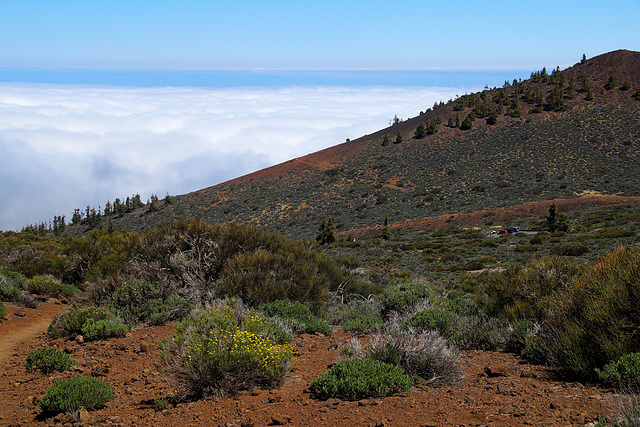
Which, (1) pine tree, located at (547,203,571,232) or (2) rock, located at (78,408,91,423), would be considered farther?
(1) pine tree, located at (547,203,571,232)

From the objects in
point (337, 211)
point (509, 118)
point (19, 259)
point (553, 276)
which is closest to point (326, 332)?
point (553, 276)

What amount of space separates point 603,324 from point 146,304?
7.29 m

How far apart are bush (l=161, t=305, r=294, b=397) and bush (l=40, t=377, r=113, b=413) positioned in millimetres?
700

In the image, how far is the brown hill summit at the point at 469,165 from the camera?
44.6 metres

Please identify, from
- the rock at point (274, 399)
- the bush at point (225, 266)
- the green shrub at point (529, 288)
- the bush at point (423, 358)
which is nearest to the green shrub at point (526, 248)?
the bush at point (225, 266)

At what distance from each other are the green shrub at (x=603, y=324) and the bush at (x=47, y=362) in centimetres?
600

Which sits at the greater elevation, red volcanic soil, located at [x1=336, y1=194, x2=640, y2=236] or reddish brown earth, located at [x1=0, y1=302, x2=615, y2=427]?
reddish brown earth, located at [x1=0, y1=302, x2=615, y2=427]

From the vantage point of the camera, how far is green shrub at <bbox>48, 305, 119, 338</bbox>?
7422mm

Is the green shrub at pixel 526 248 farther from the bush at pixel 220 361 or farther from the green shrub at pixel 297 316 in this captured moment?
the bush at pixel 220 361

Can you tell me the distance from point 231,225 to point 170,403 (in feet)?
19.8

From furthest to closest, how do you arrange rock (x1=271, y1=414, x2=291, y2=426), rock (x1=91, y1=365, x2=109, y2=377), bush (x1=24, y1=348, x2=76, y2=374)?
1. bush (x1=24, y1=348, x2=76, y2=374)
2. rock (x1=91, y1=365, x2=109, y2=377)
3. rock (x1=271, y1=414, x2=291, y2=426)

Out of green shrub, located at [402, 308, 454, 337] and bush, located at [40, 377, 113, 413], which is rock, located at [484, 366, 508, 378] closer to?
green shrub, located at [402, 308, 454, 337]

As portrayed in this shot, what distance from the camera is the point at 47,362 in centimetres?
577

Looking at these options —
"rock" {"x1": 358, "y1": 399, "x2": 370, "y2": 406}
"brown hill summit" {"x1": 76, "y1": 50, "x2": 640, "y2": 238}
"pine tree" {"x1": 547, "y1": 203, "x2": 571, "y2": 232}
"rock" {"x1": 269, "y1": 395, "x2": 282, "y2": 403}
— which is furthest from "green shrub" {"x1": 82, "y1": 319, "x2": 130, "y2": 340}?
"brown hill summit" {"x1": 76, "y1": 50, "x2": 640, "y2": 238}
